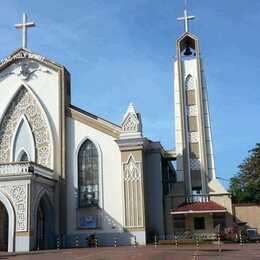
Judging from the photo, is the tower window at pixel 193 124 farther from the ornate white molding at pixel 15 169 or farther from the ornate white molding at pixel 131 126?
the ornate white molding at pixel 15 169

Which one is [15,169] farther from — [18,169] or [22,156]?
[22,156]

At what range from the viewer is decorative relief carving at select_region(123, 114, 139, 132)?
3403 centimetres

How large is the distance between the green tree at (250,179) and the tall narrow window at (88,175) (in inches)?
935

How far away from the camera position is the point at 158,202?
35219 millimetres

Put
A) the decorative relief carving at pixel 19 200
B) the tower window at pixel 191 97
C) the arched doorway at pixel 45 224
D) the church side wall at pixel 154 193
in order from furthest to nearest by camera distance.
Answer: the tower window at pixel 191 97 → the church side wall at pixel 154 193 → the arched doorway at pixel 45 224 → the decorative relief carving at pixel 19 200

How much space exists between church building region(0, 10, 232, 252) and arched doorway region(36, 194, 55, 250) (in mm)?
67

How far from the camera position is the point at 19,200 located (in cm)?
2945

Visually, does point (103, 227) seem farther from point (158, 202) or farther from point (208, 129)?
point (208, 129)

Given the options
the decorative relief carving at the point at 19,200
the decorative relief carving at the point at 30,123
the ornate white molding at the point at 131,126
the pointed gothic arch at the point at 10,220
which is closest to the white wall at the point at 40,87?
the decorative relief carving at the point at 30,123

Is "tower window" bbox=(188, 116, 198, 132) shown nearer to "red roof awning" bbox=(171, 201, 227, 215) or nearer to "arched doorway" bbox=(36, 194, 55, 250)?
"red roof awning" bbox=(171, 201, 227, 215)

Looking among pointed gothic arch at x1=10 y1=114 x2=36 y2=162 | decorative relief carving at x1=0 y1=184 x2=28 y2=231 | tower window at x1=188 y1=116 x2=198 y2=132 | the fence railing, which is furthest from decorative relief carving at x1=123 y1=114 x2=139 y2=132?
decorative relief carving at x1=0 y1=184 x2=28 y2=231

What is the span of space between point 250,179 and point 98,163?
24966 millimetres

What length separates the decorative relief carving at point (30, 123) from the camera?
3503 cm

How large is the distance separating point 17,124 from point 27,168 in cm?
730
